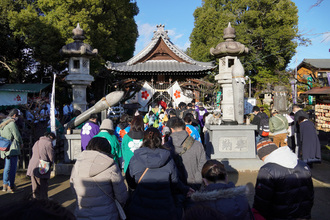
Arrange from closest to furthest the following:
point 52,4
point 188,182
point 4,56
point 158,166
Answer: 1. point 158,166
2. point 188,182
3. point 52,4
4. point 4,56

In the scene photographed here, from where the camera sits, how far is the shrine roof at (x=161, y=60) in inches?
632

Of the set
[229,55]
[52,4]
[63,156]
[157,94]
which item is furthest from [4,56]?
[229,55]

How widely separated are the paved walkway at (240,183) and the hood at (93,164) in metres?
2.32

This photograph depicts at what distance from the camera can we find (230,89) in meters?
7.69

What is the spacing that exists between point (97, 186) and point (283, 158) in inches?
76.1

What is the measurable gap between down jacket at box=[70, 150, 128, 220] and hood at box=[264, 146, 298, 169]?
1623 mm

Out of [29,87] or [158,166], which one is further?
[29,87]

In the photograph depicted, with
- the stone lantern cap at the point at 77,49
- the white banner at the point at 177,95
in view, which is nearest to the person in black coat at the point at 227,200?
the stone lantern cap at the point at 77,49

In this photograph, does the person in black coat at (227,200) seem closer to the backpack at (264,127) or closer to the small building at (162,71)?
the backpack at (264,127)

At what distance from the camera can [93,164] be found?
2527 millimetres

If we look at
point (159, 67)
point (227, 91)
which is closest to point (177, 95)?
point (159, 67)

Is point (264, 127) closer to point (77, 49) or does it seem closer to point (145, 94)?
point (77, 49)

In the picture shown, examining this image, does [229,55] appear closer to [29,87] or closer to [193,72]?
[193,72]

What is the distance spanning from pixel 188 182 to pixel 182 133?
0.68 meters
